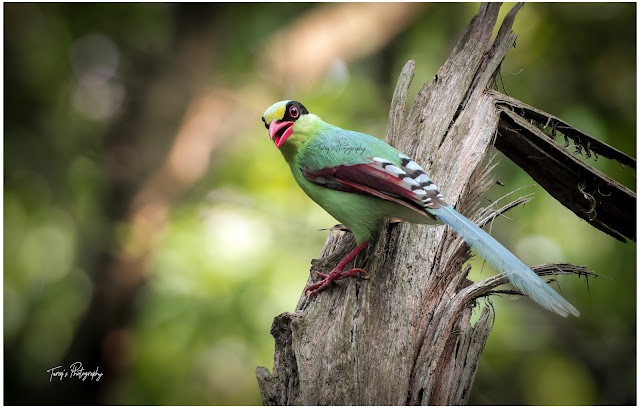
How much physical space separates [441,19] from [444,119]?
11.7ft

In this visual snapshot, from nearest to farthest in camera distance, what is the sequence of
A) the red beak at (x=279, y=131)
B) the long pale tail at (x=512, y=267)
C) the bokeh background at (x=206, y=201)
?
1. the long pale tail at (x=512, y=267)
2. the red beak at (x=279, y=131)
3. the bokeh background at (x=206, y=201)

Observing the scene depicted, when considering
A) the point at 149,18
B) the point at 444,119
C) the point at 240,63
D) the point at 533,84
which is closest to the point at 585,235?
the point at 533,84

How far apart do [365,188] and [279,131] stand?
58 cm

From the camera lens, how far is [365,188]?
102 inches

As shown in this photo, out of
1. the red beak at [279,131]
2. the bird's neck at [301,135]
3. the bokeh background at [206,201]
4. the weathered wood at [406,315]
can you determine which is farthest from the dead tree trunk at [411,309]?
the bokeh background at [206,201]

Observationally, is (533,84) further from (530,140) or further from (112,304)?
(112,304)

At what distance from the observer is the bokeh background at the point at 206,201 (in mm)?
4984

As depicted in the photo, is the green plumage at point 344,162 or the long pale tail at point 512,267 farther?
the green plumage at point 344,162

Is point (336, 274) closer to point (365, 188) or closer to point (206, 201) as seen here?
point (365, 188)

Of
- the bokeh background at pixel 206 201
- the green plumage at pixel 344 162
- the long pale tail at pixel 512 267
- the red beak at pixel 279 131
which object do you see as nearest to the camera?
the long pale tail at pixel 512 267

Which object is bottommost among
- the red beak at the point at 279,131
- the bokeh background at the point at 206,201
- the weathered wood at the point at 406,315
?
the weathered wood at the point at 406,315

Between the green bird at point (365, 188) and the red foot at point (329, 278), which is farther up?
the green bird at point (365, 188)

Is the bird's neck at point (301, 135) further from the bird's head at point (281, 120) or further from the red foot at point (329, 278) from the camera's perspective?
the red foot at point (329, 278)

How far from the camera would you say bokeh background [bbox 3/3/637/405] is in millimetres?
4984
